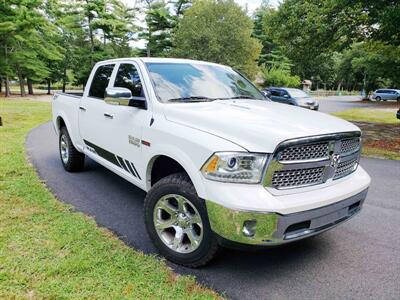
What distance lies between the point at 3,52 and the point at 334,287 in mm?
30434

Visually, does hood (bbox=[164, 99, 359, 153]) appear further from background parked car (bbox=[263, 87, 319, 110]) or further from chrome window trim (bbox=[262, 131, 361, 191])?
background parked car (bbox=[263, 87, 319, 110])

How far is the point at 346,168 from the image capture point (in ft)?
10.8

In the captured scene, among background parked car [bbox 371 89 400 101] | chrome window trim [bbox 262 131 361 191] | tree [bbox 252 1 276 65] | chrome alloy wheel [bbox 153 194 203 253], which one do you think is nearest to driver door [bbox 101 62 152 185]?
chrome alloy wheel [bbox 153 194 203 253]

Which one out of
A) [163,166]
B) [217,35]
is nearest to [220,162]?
[163,166]

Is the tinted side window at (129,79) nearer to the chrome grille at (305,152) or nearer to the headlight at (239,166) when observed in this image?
the headlight at (239,166)

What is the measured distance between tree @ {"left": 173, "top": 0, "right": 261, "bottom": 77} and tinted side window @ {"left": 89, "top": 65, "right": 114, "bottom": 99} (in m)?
31.4

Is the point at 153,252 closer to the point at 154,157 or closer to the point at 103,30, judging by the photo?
the point at 154,157

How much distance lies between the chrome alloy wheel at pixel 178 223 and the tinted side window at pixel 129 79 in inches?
51.8

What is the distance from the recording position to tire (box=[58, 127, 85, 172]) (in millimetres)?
5902

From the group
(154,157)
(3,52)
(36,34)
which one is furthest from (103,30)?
(154,157)

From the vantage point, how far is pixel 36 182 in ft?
17.6

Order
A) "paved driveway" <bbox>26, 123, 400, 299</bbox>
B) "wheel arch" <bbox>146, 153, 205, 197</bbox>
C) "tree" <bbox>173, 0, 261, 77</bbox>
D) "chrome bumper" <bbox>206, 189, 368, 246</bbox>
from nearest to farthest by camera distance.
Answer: "chrome bumper" <bbox>206, 189, 368, 246</bbox>, "paved driveway" <bbox>26, 123, 400, 299</bbox>, "wheel arch" <bbox>146, 153, 205, 197</bbox>, "tree" <bbox>173, 0, 261, 77</bbox>

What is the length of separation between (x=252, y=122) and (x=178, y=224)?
1.13 meters

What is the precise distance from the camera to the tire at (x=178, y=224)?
9.49 feet
